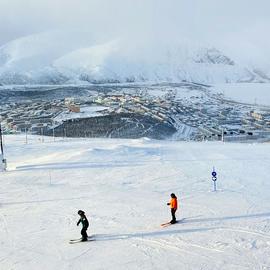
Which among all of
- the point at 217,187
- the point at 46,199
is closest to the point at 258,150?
the point at 217,187

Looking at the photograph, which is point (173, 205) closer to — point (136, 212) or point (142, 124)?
point (136, 212)

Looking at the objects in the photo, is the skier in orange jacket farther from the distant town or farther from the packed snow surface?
the distant town

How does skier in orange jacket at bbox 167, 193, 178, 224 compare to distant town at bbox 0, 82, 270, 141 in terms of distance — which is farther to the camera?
distant town at bbox 0, 82, 270, 141

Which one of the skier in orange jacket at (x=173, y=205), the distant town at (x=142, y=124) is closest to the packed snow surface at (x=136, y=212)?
the skier in orange jacket at (x=173, y=205)

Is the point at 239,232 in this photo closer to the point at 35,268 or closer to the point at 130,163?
the point at 35,268

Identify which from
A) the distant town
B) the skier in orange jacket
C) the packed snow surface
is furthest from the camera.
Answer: the distant town

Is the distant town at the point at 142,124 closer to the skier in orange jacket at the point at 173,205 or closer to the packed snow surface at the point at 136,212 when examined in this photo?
the packed snow surface at the point at 136,212

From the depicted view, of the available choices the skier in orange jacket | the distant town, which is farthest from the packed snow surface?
the distant town

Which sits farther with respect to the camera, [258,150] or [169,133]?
[169,133]

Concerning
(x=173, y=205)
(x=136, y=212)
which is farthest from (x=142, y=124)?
(x=173, y=205)
